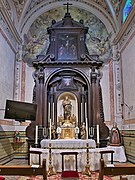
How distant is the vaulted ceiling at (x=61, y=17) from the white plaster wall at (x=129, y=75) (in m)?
1.56

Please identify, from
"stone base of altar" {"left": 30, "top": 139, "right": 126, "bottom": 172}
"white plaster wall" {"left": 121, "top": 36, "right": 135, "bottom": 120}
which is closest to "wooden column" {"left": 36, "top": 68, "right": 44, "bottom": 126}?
"stone base of altar" {"left": 30, "top": 139, "right": 126, "bottom": 172}

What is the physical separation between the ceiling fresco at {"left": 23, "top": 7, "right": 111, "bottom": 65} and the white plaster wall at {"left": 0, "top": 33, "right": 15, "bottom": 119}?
4.21 feet

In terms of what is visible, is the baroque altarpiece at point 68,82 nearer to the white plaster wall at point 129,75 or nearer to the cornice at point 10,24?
the white plaster wall at point 129,75

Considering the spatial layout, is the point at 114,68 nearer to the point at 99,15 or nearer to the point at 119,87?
the point at 119,87

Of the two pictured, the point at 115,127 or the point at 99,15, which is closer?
the point at 115,127

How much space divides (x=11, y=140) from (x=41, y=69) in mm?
3448

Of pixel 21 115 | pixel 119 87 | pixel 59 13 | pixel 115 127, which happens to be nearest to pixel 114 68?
pixel 119 87

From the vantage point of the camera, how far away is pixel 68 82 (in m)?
11.2

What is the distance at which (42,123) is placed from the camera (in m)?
10.8

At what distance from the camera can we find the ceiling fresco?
12.1 m

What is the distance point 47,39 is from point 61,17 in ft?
4.88

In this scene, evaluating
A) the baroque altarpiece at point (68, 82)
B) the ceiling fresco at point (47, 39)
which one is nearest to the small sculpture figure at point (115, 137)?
the baroque altarpiece at point (68, 82)

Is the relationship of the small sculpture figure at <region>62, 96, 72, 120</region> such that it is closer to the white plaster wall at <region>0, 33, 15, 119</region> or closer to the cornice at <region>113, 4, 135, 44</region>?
the white plaster wall at <region>0, 33, 15, 119</region>

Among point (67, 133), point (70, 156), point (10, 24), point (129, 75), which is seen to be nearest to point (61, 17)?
point (10, 24)
